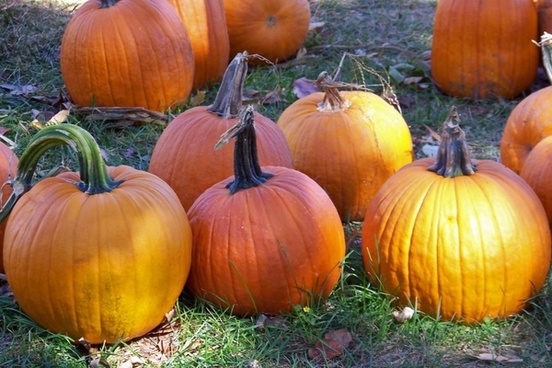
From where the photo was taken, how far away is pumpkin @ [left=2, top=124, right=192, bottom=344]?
3.11 m

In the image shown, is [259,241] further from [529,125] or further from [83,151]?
[529,125]

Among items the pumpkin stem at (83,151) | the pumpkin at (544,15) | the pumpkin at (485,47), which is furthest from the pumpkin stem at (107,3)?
the pumpkin at (544,15)

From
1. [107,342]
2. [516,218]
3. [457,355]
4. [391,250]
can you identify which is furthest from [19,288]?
[516,218]

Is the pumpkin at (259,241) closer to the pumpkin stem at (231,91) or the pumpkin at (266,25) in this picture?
the pumpkin stem at (231,91)

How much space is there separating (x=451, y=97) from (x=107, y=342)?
3.62 meters

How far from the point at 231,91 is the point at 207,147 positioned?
29cm

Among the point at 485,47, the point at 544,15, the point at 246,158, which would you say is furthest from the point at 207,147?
the point at 544,15

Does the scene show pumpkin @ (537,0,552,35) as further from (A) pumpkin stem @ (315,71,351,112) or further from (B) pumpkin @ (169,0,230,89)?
(B) pumpkin @ (169,0,230,89)

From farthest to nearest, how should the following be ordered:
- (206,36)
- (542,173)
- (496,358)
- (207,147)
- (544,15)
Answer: (206,36) → (544,15) → (207,147) → (542,173) → (496,358)

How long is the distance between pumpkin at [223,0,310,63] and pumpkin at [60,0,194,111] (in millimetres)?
984

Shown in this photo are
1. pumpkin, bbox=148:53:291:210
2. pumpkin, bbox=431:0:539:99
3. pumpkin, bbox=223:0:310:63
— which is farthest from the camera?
pumpkin, bbox=223:0:310:63

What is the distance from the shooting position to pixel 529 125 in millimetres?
A: 4344

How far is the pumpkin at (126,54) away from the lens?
513 cm

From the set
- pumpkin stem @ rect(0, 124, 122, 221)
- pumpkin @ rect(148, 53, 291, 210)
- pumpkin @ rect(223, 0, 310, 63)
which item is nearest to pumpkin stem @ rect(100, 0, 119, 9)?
pumpkin @ rect(223, 0, 310, 63)
